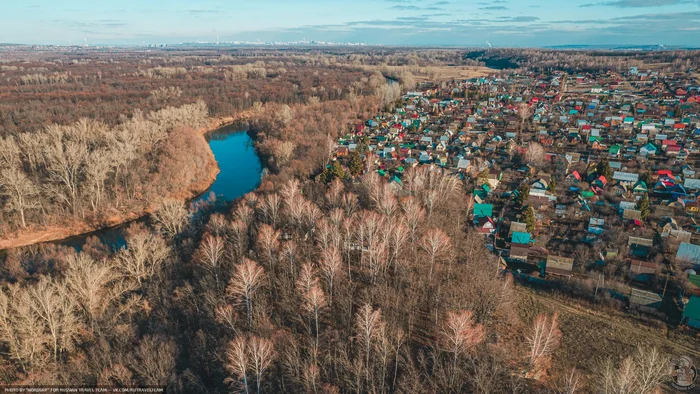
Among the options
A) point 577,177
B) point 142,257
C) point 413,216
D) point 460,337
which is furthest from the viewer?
point 577,177

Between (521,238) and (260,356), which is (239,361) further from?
(521,238)

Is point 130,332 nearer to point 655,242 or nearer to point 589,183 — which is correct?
point 655,242

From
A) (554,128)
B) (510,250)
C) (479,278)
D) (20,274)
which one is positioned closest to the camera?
(479,278)

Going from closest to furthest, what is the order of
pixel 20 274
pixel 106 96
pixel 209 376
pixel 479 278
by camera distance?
pixel 209 376, pixel 479 278, pixel 20 274, pixel 106 96

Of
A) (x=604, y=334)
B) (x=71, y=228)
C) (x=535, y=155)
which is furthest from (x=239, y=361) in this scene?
(x=535, y=155)

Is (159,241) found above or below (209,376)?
above

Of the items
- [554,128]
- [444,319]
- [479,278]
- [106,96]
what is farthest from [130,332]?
[106,96]

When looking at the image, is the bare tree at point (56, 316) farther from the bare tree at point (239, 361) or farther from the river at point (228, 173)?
the river at point (228, 173)
